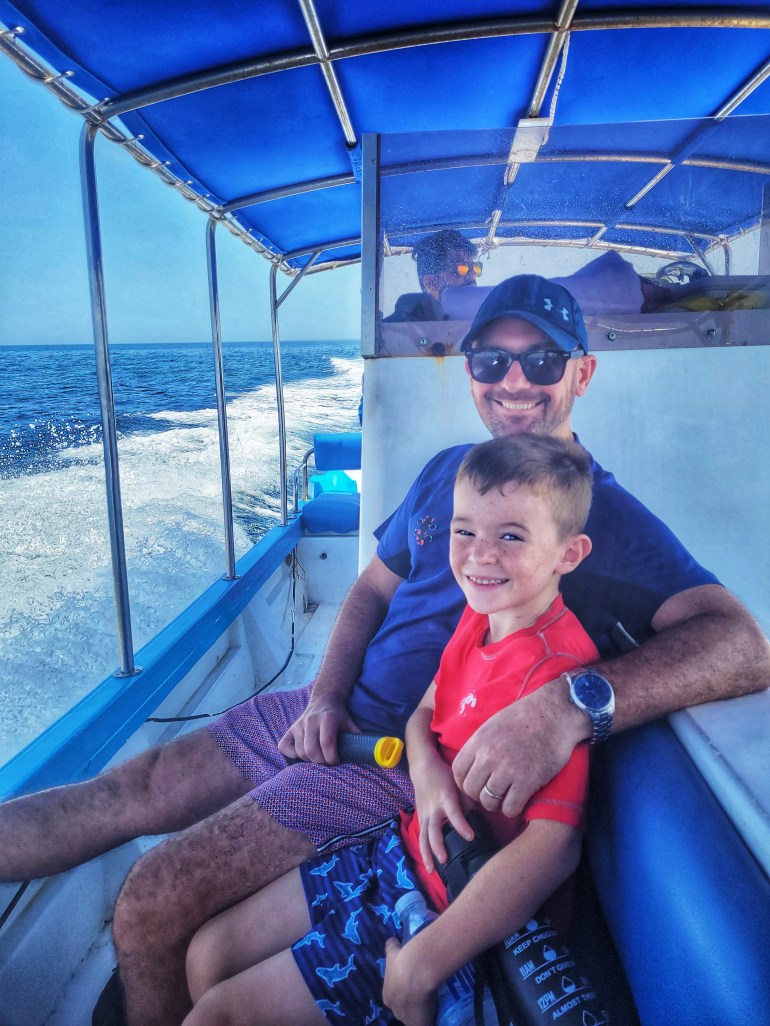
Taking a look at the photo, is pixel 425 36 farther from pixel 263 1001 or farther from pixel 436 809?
pixel 263 1001

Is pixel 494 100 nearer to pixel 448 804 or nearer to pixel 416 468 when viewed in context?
pixel 416 468

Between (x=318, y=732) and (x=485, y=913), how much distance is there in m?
0.47

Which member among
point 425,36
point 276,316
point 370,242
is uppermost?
point 425,36

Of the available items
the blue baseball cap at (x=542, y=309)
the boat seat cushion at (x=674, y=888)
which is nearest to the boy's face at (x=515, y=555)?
the boat seat cushion at (x=674, y=888)

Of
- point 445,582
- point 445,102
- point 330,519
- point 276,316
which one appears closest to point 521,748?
point 445,582

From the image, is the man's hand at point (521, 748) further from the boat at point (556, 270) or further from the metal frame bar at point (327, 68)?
the metal frame bar at point (327, 68)

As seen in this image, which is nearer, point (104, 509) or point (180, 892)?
point (180, 892)

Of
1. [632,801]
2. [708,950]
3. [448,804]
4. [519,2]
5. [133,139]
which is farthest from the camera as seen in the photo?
[133,139]

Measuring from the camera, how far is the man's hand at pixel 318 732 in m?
1.12

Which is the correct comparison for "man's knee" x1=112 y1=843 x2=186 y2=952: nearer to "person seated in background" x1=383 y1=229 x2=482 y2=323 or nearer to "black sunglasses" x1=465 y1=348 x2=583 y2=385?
"black sunglasses" x1=465 y1=348 x2=583 y2=385

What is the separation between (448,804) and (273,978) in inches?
12.0

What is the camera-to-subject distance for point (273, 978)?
2.69ft

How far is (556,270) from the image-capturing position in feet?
3.74

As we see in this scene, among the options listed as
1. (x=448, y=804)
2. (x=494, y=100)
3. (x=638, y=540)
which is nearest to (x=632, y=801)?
(x=448, y=804)
